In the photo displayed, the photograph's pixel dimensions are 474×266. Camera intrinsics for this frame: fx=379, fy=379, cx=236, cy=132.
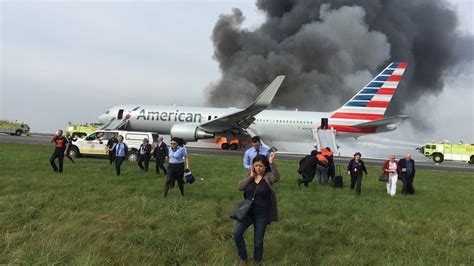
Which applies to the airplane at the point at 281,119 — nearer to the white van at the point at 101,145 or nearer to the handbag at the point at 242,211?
the white van at the point at 101,145

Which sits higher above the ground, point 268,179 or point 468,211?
point 268,179

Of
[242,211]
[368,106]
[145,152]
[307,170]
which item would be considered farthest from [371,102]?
[242,211]

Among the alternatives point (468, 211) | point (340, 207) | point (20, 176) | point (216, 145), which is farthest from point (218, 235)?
point (216, 145)

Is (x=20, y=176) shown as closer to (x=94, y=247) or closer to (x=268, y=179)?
(x=94, y=247)

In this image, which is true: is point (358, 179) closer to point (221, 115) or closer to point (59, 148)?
point (59, 148)

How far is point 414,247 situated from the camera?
6.74 meters

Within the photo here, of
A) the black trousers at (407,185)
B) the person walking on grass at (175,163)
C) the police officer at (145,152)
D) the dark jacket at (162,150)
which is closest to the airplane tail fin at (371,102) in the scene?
the black trousers at (407,185)

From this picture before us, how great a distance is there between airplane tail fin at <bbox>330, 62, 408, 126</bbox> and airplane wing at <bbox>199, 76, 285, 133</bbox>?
734 centimetres

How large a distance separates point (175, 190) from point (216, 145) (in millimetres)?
25061

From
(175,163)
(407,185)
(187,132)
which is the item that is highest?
(187,132)

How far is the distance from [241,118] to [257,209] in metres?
25.8

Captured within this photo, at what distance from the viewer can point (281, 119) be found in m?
33.6

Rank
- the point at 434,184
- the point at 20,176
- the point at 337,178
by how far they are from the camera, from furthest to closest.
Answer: the point at 434,184, the point at 337,178, the point at 20,176

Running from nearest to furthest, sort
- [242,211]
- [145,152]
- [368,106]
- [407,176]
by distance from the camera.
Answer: [242,211]
[407,176]
[145,152]
[368,106]
